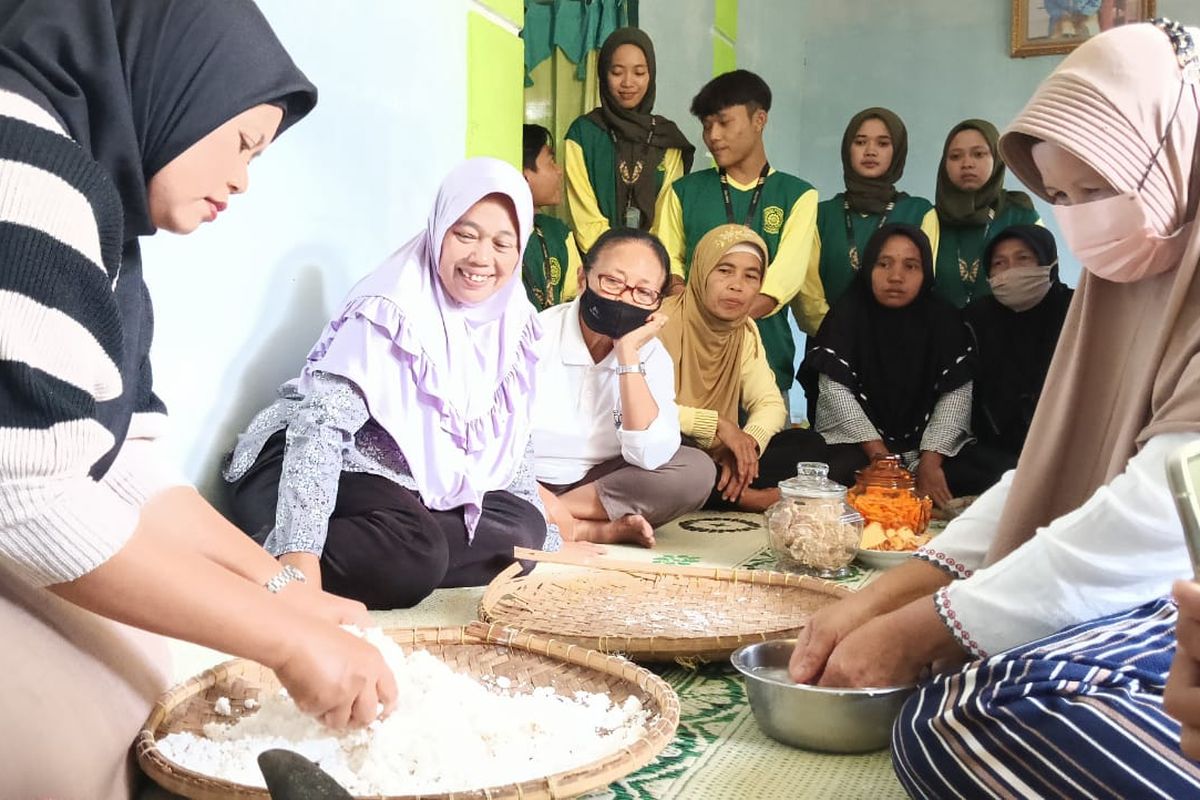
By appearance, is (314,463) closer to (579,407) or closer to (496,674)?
(496,674)

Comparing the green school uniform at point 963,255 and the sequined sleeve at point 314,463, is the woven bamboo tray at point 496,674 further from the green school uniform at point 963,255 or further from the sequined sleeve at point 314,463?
the green school uniform at point 963,255

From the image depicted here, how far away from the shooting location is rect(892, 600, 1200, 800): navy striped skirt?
93 cm

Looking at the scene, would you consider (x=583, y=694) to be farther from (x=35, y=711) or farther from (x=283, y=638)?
(x=35, y=711)

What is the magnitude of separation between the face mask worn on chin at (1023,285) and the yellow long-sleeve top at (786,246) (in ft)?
2.24

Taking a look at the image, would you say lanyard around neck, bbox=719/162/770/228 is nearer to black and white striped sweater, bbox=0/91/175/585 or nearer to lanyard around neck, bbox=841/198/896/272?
lanyard around neck, bbox=841/198/896/272

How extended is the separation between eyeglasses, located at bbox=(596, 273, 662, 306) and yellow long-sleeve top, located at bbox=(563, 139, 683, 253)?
1.41 metres

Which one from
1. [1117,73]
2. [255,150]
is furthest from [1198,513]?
[255,150]

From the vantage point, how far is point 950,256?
4066 mm

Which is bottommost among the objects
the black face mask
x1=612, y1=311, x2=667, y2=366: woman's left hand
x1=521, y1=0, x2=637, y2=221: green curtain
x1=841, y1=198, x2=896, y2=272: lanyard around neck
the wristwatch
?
the wristwatch

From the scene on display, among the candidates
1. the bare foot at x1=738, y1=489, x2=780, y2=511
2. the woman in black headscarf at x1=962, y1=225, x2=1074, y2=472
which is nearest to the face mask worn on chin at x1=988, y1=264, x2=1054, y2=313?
the woman in black headscarf at x1=962, y1=225, x2=1074, y2=472

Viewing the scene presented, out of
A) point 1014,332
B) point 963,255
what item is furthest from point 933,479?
point 963,255

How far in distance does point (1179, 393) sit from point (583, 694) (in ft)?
2.32

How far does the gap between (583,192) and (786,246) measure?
813 mm

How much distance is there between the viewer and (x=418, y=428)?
212 centimetres
